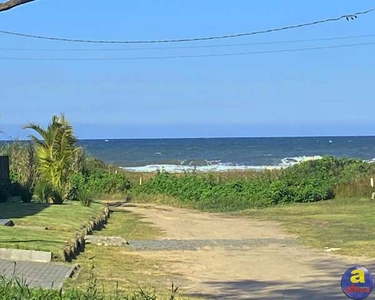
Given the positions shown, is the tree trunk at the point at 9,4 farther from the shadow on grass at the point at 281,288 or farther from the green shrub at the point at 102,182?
the green shrub at the point at 102,182

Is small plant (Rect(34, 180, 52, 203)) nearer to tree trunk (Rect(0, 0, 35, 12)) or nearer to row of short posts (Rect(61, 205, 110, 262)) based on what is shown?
row of short posts (Rect(61, 205, 110, 262))

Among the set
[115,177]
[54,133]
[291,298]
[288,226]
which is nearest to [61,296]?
[291,298]

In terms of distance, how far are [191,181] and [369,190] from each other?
784 centimetres

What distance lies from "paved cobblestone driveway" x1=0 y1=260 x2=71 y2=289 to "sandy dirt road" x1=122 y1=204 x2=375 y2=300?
185 cm

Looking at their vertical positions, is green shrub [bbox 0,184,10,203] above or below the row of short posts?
above

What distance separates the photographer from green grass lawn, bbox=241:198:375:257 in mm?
18234

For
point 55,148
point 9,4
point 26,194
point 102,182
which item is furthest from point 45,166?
point 9,4

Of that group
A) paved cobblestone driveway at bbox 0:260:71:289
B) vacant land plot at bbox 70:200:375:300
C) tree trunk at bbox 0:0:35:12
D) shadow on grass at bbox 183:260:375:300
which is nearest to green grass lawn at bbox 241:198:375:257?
vacant land plot at bbox 70:200:375:300

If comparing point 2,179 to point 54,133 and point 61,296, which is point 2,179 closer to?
point 54,133

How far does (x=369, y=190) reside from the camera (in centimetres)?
3378

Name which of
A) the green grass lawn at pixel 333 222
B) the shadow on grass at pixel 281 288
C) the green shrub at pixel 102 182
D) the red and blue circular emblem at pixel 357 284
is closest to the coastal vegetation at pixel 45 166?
the green shrub at pixel 102 182

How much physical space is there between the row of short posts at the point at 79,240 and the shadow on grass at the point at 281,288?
2924 mm

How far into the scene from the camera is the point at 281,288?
1188 cm

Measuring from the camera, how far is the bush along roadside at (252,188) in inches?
1293
